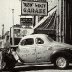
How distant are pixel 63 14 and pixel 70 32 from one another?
172cm

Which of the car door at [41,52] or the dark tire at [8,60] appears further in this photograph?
the car door at [41,52]

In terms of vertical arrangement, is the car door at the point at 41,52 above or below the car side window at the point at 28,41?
below

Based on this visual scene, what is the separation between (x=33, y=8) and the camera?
921 inches

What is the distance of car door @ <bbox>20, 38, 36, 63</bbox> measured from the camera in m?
16.1

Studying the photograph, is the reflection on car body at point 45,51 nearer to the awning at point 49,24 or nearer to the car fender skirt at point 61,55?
the car fender skirt at point 61,55

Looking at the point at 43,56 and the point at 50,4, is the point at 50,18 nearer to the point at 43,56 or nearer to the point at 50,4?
the point at 50,4

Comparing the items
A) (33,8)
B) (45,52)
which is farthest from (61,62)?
(33,8)

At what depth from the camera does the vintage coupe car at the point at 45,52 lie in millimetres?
15773

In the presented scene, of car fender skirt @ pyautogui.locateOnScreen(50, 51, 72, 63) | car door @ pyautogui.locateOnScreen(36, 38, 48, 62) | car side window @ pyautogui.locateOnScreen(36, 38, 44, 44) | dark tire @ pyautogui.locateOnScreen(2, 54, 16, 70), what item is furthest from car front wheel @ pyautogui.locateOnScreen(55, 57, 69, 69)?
dark tire @ pyautogui.locateOnScreen(2, 54, 16, 70)

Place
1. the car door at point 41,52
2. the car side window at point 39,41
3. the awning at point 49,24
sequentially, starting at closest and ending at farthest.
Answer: the car door at point 41,52 → the car side window at point 39,41 → the awning at point 49,24

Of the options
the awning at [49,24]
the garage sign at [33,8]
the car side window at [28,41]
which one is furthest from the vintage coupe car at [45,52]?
the awning at [49,24]

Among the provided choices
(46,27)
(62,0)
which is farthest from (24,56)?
(62,0)

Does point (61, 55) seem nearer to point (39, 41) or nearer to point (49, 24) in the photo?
point (39, 41)

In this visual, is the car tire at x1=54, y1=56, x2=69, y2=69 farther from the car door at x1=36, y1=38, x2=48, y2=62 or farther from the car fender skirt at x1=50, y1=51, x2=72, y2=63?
the car door at x1=36, y1=38, x2=48, y2=62
